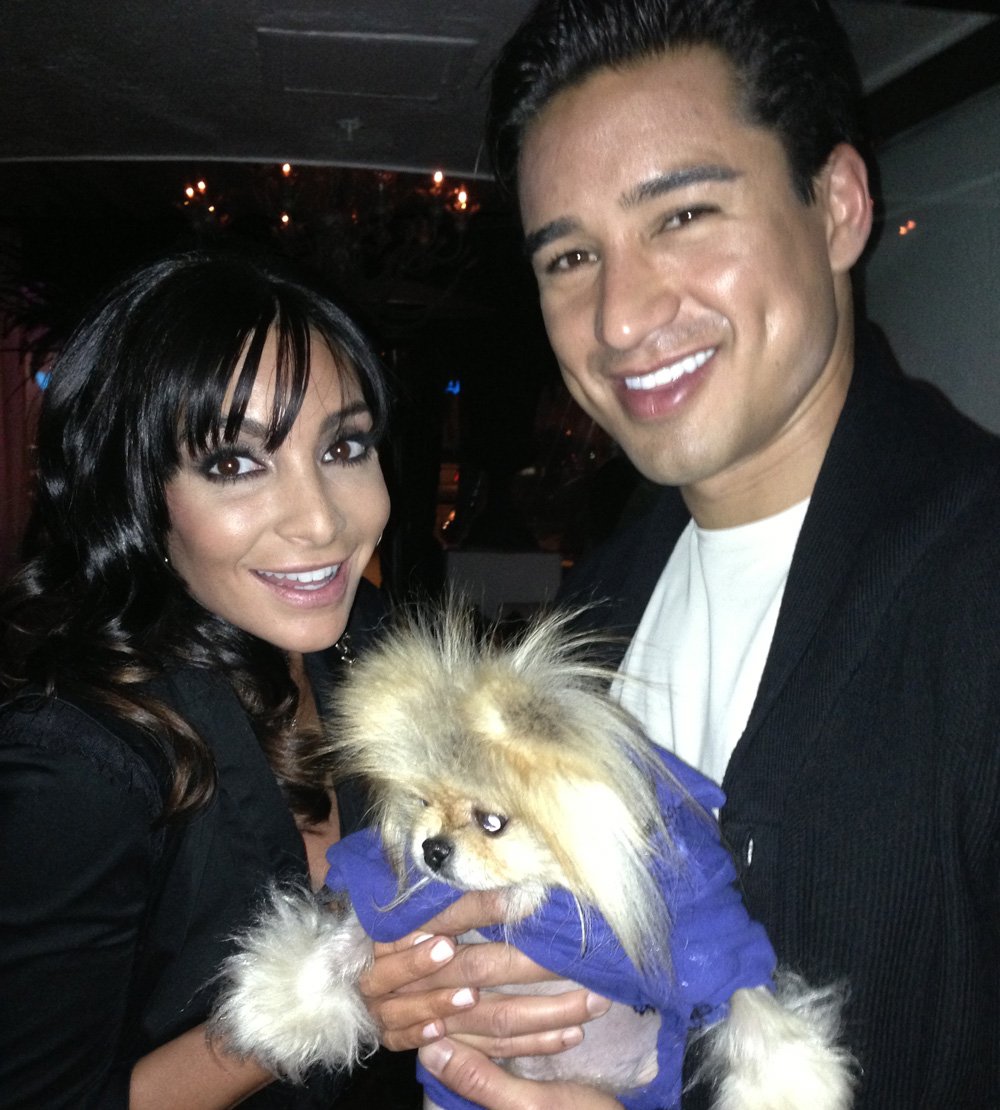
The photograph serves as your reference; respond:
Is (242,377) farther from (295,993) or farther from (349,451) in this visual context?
(295,993)

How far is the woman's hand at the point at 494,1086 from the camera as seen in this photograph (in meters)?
1.43

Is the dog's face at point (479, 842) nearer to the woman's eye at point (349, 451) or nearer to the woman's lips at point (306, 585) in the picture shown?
the woman's lips at point (306, 585)

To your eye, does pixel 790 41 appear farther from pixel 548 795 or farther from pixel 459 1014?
pixel 459 1014

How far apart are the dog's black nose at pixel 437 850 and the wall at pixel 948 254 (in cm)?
203

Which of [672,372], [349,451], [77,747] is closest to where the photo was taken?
[77,747]

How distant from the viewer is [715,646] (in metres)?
1.66

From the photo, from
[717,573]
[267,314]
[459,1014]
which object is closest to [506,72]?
[267,314]

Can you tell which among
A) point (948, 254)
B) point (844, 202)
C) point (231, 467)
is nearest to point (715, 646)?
point (844, 202)

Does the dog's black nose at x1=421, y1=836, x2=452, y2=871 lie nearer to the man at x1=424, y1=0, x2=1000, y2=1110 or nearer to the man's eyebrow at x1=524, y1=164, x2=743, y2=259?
the man at x1=424, y1=0, x2=1000, y2=1110

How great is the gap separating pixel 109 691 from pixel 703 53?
150 cm

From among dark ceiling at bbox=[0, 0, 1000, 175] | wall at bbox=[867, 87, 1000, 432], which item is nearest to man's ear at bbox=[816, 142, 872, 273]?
dark ceiling at bbox=[0, 0, 1000, 175]

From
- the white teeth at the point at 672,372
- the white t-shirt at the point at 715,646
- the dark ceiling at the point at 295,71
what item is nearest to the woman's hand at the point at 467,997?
the white t-shirt at the point at 715,646

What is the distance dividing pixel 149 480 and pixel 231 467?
16cm

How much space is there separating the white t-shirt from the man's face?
14cm
